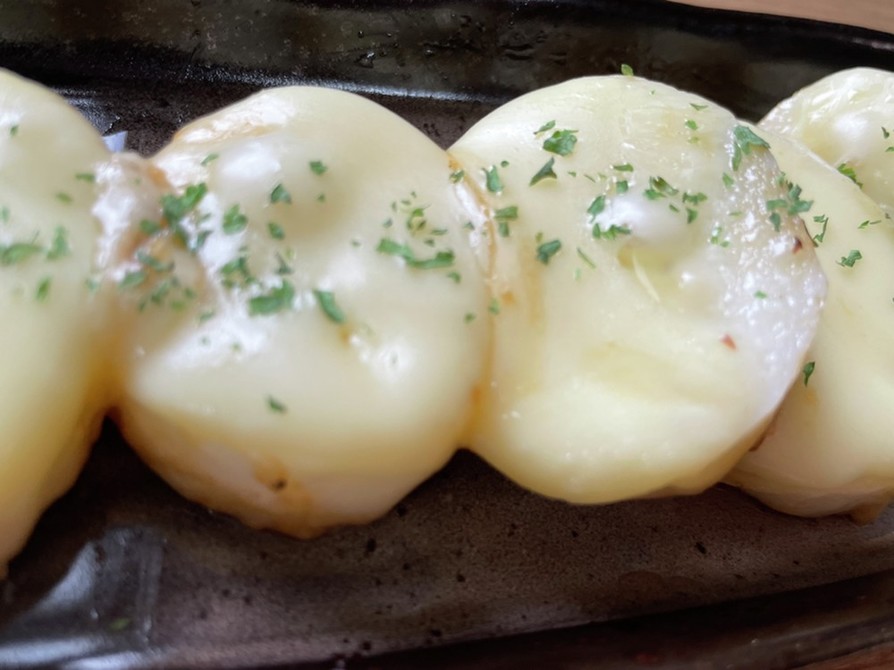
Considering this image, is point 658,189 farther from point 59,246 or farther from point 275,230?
point 59,246

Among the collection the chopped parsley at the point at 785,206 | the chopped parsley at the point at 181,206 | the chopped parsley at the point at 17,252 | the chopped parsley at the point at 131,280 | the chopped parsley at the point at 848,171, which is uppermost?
the chopped parsley at the point at 785,206

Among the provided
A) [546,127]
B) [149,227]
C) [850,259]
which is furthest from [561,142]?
[149,227]

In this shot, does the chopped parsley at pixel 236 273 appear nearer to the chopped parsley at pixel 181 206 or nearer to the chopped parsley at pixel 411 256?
the chopped parsley at pixel 181 206

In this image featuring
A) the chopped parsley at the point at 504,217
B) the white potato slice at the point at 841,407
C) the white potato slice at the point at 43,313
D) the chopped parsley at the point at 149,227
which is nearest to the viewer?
the white potato slice at the point at 43,313

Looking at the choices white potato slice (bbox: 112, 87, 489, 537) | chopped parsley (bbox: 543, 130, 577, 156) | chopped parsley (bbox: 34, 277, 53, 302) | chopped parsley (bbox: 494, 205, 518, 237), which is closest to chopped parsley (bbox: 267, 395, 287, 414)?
white potato slice (bbox: 112, 87, 489, 537)

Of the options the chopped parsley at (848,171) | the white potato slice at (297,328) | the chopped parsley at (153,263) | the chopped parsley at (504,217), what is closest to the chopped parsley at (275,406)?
the white potato slice at (297,328)

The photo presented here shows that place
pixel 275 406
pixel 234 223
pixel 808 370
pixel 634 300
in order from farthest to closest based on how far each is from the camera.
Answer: pixel 808 370 < pixel 634 300 < pixel 234 223 < pixel 275 406
